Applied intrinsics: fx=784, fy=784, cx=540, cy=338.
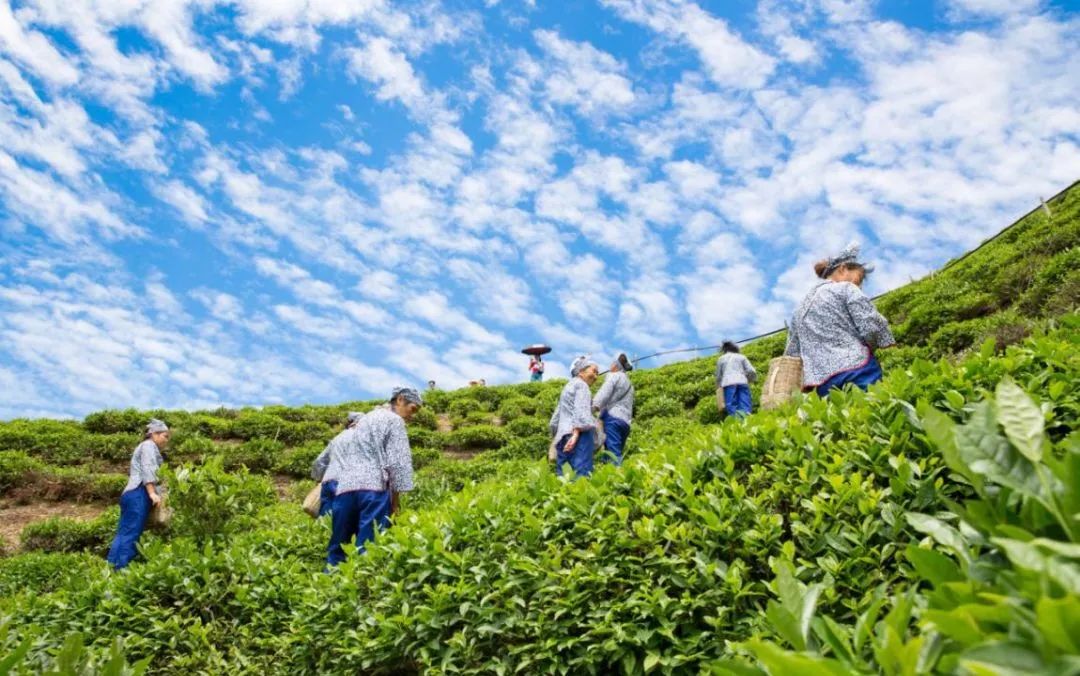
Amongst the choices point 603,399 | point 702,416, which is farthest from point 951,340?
point 603,399

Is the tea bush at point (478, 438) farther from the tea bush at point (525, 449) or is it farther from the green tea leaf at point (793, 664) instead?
the green tea leaf at point (793, 664)

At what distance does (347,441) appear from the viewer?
6.85 m

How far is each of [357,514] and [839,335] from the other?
4.08 m

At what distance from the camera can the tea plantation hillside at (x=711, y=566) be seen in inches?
47.2

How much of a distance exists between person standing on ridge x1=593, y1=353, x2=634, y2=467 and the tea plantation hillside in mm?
3511

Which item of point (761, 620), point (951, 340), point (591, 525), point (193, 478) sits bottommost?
point (761, 620)

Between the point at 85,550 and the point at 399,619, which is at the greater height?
the point at 85,550

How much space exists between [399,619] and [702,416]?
381 inches

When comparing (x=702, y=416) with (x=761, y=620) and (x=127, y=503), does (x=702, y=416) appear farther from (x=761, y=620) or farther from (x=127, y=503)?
(x=761, y=620)

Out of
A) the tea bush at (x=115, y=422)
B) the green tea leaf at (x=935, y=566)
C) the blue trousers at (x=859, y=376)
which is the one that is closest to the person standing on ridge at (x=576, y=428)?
the blue trousers at (x=859, y=376)

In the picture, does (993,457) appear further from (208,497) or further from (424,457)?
(424,457)

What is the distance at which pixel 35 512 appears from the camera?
1172cm

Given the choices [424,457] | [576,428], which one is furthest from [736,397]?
[424,457]

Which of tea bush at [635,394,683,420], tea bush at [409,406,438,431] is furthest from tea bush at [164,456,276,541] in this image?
tea bush at [409,406,438,431]
